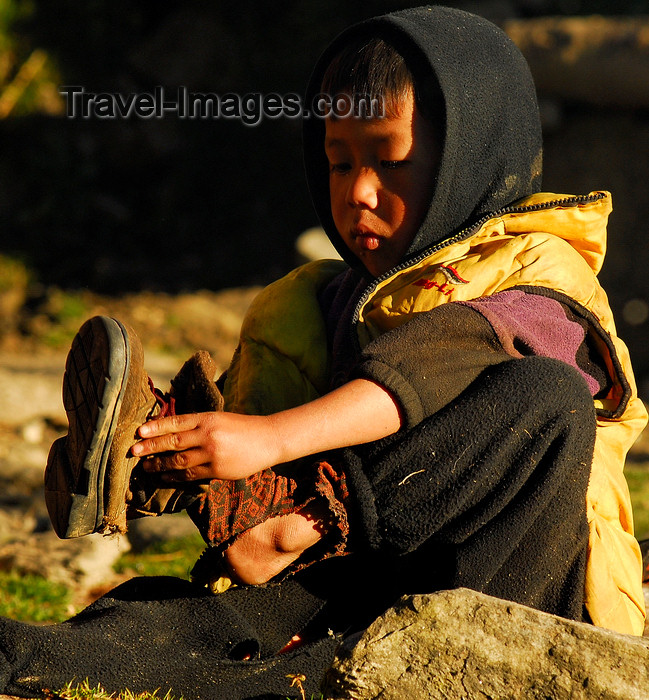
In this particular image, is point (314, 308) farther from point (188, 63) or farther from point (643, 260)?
point (188, 63)

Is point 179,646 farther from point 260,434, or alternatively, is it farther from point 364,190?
point 364,190

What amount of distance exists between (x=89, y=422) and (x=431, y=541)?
0.81m

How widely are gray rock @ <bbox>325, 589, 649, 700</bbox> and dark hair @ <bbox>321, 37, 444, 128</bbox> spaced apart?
129 cm

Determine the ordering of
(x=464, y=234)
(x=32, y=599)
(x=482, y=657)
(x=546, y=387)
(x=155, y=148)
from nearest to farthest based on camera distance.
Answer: (x=482, y=657) < (x=546, y=387) < (x=464, y=234) < (x=32, y=599) < (x=155, y=148)

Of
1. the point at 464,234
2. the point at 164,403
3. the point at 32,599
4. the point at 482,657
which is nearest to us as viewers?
the point at 482,657

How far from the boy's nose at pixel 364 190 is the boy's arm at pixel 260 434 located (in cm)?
66

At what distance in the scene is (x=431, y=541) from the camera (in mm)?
2180

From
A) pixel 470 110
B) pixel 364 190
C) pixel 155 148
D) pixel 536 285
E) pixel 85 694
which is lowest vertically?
pixel 85 694

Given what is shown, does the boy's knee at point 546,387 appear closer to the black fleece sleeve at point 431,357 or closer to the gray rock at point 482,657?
the black fleece sleeve at point 431,357

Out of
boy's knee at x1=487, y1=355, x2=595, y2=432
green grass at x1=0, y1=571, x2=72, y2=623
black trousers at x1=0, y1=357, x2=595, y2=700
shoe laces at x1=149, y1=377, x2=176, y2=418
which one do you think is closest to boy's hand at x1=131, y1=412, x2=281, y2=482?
shoe laces at x1=149, y1=377, x2=176, y2=418

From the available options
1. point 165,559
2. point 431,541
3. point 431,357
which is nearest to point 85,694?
point 431,541

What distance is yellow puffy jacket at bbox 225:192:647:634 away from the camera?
224 cm

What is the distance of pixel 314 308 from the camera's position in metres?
2.74

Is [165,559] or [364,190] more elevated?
[364,190]
